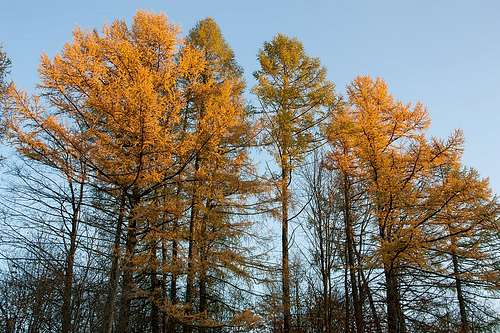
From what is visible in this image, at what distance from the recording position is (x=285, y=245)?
1006 centimetres

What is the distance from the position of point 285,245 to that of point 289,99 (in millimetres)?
3768

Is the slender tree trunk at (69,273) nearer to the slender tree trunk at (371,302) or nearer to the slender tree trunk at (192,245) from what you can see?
the slender tree trunk at (192,245)

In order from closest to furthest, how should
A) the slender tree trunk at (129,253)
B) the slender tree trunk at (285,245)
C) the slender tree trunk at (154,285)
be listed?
the slender tree trunk at (129,253) → the slender tree trunk at (154,285) → the slender tree trunk at (285,245)

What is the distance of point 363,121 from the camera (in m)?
10.9

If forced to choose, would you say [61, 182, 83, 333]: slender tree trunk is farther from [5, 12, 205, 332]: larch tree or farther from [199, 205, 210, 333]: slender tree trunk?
[199, 205, 210, 333]: slender tree trunk

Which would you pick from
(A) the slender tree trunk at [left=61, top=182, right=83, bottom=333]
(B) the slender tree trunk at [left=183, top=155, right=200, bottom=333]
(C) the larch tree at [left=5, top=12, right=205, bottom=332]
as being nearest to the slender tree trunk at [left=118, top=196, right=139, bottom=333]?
(C) the larch tree at [left=5, top=12, right=205, bottom=332]

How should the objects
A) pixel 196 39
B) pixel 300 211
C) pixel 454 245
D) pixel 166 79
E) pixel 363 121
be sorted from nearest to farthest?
pixel 166 79
pixel 454 245
pixel 300 211
pixel 363 121
pixel 196 39

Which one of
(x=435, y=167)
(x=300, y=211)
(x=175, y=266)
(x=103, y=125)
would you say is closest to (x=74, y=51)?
(x=103, y=125)

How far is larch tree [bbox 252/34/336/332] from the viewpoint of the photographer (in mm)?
10820

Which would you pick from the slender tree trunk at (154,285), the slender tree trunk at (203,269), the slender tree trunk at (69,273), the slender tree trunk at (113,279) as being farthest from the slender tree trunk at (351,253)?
the slender tree trunk at (69,273)

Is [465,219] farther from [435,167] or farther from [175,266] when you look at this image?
[175,266]

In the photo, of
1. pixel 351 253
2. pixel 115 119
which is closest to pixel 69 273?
pixel 115 119

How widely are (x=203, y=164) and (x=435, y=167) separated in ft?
17.7

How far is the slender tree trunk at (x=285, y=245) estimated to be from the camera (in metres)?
9.19
